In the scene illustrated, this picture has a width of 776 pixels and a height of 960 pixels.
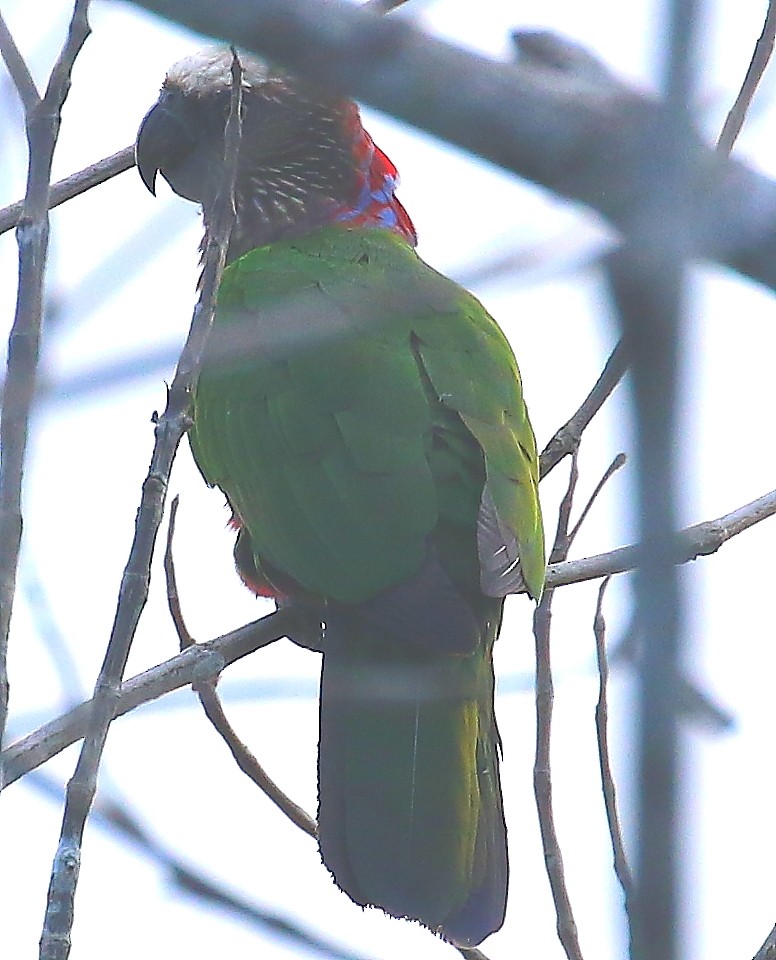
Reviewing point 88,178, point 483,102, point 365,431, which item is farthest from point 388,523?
point 483,102

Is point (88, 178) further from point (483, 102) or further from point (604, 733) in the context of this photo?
point (483, 102)

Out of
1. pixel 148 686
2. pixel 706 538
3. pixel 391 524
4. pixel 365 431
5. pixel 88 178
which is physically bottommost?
pixel 148 686

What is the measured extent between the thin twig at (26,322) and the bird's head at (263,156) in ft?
6.20

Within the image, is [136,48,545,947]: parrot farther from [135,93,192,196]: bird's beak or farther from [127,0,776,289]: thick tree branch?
[127,0,776,289]: thick tree branch

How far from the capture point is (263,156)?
3.62 meters

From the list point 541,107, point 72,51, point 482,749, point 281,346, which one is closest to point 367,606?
point 482,749

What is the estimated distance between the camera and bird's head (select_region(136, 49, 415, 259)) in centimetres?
348

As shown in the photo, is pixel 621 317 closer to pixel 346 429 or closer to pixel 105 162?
pixel 105 162

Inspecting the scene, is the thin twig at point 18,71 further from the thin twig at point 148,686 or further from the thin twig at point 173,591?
the thin twig at point 173,591

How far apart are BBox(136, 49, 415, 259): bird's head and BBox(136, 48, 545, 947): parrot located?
0.25 metres

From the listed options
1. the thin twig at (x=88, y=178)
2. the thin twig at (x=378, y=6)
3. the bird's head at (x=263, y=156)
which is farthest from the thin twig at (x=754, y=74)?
the bird's head at (x=263, y=156)

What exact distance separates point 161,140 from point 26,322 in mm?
2219

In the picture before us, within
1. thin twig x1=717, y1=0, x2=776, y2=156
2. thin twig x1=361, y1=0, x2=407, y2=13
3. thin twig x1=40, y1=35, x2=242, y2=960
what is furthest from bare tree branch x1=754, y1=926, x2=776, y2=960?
thin twig x1=361, y1=0, x2=407, y2=13

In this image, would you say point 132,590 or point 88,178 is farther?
point 88,178
